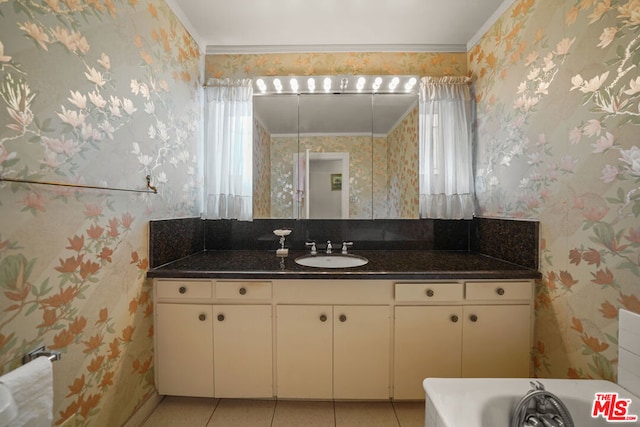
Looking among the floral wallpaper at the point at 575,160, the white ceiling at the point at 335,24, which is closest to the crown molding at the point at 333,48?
the white ceiling at the point at 335,24

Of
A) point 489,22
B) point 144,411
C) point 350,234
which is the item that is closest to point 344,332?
point 350,234

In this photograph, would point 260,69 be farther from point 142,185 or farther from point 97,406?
point 97,406

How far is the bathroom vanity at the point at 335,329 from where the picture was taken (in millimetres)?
1480

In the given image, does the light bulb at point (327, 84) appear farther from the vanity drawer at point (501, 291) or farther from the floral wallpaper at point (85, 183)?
the vanity drawer at point (501, 291)

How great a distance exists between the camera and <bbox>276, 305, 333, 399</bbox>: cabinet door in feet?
4.91

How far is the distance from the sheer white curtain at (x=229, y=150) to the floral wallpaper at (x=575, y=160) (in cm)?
177

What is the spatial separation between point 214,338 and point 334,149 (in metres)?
1.52

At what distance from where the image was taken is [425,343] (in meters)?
1.49

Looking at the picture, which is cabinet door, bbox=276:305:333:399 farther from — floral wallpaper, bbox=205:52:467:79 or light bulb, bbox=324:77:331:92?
floral wallpaper, bbox=205:52:467:79

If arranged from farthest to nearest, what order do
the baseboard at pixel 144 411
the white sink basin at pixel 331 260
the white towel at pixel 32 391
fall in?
the white sink basin at pixel 331 260 < the baseboard at pixel 144 411 < the white towel at pixel 32 391

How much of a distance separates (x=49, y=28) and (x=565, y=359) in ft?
8.58

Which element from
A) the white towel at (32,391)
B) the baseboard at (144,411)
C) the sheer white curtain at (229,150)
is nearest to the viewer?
the white towel at (32,391)

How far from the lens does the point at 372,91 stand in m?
2.06

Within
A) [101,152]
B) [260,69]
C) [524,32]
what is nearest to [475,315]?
[524,32]
